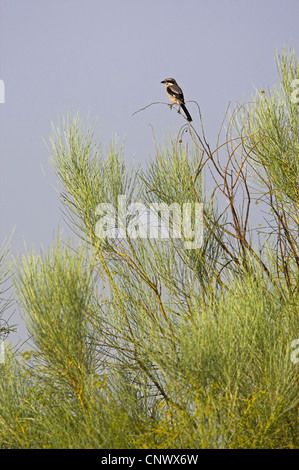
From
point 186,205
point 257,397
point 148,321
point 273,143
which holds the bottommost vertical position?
point 257,397

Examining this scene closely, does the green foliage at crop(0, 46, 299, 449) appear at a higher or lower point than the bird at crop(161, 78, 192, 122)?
lower

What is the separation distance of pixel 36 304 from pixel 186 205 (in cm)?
172

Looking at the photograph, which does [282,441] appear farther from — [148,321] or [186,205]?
[186,205]

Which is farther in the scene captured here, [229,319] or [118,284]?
[118,284]

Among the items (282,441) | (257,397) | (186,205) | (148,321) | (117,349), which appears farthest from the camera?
(186,205)

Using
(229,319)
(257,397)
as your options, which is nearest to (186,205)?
(229,319)

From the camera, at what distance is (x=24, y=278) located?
315cm

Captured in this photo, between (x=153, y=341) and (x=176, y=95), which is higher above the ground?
(x=176, y=95)

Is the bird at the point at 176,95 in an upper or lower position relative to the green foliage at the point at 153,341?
upper

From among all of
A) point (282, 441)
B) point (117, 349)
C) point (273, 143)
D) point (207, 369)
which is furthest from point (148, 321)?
point (273, 143)

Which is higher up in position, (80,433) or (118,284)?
(118,284)

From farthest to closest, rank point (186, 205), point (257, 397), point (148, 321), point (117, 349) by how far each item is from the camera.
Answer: point (186, 205)
point (117, 349)
point (148, 321)
point (257, 397)

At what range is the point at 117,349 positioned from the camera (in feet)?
13.1
